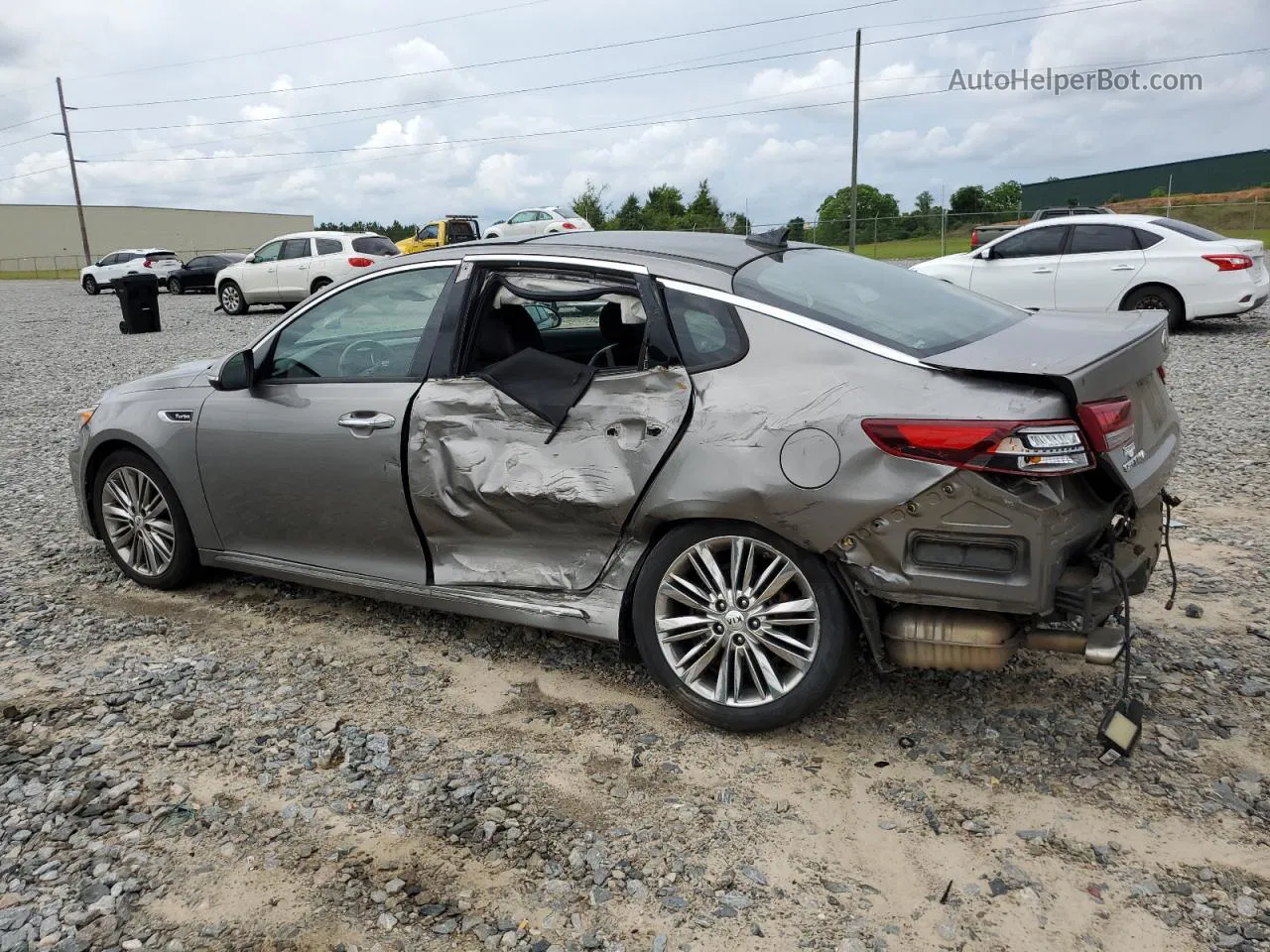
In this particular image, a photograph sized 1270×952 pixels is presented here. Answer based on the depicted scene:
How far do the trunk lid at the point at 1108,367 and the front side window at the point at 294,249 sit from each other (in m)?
19.3

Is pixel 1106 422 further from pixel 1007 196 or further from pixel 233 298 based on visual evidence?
pixel 1007 196

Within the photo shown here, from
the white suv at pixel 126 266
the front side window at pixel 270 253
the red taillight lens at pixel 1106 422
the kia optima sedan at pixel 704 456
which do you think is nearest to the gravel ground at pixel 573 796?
the kia optima sedan at pixel 704 456

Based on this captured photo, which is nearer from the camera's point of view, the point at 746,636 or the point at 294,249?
the point at 746,636

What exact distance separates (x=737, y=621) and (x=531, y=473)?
0.94 meters

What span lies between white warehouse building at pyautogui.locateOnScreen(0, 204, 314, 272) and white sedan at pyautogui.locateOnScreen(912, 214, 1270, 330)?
66.5m

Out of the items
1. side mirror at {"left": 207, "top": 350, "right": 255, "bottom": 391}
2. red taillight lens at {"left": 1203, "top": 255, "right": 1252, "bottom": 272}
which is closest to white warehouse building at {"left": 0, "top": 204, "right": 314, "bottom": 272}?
red taillight lens at {"left": 1203, "top": 255, "right": 1252, "bottom": 272}

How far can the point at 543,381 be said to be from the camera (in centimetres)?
372

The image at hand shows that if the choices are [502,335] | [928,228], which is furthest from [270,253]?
[928,228]

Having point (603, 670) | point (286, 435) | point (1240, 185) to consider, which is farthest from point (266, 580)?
point (1240, 185)

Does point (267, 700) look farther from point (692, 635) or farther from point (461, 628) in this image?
point (692, 635)

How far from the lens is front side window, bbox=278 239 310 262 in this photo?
20625 millimetres

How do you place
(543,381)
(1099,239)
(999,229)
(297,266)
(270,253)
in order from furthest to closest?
(999,229) → (270,253) → (297,266) → (1099,239) → (543,381)

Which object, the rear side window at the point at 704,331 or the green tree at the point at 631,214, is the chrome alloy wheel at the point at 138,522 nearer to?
the rear side window at the point at 704,331

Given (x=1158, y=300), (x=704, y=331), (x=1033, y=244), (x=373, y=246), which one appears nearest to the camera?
(x=704, y=331)
